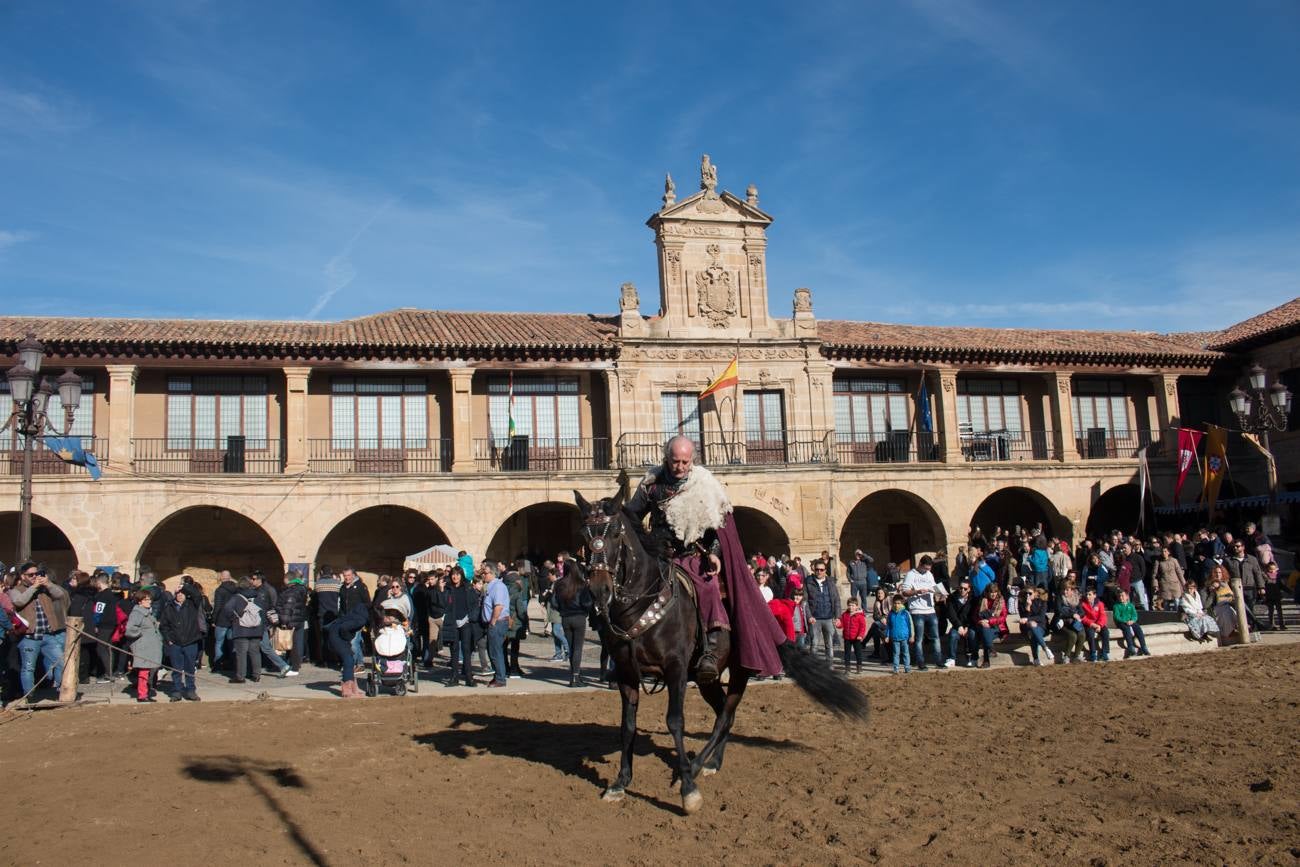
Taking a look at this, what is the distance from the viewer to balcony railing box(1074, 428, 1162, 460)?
3172cm

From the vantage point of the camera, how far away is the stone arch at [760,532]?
27483 mm

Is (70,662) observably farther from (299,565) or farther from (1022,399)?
(1022,399)

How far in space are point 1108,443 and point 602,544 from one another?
94.0 feet

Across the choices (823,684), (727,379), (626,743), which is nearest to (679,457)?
(626,743)

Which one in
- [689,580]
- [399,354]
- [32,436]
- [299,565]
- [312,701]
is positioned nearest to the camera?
[689,580]

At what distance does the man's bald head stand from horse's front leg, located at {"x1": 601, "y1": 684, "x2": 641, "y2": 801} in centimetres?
165

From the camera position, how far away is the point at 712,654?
7965mm

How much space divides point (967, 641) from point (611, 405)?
14.0 m

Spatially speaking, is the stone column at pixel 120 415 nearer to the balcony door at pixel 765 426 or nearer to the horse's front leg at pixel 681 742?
the balcony door at pixel 765 426

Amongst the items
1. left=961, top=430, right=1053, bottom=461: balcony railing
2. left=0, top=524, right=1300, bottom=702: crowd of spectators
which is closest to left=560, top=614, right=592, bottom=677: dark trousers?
left=0, top=524, right=1300, bottom=702: crowd of spectators

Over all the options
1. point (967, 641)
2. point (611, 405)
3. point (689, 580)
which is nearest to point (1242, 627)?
point (967, 641)

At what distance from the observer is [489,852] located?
6480mm

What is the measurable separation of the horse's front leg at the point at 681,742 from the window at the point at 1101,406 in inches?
1087

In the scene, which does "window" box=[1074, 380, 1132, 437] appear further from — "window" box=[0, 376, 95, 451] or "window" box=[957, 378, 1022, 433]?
"window" box=[0, 376, 95, 451]
